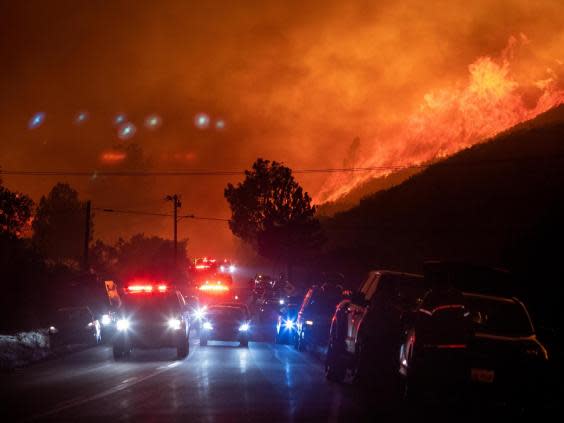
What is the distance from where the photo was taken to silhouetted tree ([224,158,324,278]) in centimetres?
9194

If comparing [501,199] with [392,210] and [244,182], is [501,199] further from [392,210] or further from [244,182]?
[244,182]

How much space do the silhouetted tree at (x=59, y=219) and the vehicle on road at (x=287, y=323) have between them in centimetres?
9974

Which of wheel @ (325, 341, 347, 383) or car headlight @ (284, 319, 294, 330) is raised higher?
car headlight @ (284, 319, 294, 330)

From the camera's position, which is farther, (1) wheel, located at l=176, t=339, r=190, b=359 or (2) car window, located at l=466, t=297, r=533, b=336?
(1) wheel, located at l=176, t=339, r=190, b=359

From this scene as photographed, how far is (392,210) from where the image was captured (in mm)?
77438

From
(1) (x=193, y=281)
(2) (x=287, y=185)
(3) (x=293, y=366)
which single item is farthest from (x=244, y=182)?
(3) (x=293, y=366)

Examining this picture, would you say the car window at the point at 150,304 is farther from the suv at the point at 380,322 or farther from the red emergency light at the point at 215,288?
the red emergency light at the point at 215,288

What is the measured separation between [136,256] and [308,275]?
2015 inches

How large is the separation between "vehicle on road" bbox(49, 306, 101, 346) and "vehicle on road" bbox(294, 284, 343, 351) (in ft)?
29.2

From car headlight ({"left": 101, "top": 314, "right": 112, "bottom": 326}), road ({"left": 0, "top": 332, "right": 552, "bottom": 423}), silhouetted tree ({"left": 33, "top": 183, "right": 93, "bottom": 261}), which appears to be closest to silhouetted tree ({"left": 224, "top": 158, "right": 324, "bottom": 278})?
silhouetted tree ({"left": 33, "top": 183, "right": 93, "bottom": 261})

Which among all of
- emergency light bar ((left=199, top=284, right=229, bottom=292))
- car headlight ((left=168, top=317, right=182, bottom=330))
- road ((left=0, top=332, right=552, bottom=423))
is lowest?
road ((left=0, top=332, right=552, bottom=423))

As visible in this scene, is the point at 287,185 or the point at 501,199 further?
the point at 287,185

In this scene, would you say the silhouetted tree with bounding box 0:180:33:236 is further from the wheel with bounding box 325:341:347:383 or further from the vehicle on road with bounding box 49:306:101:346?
the wheel with bounding box 325:341:347:383

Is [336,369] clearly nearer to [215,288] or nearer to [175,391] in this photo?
[175,391]
